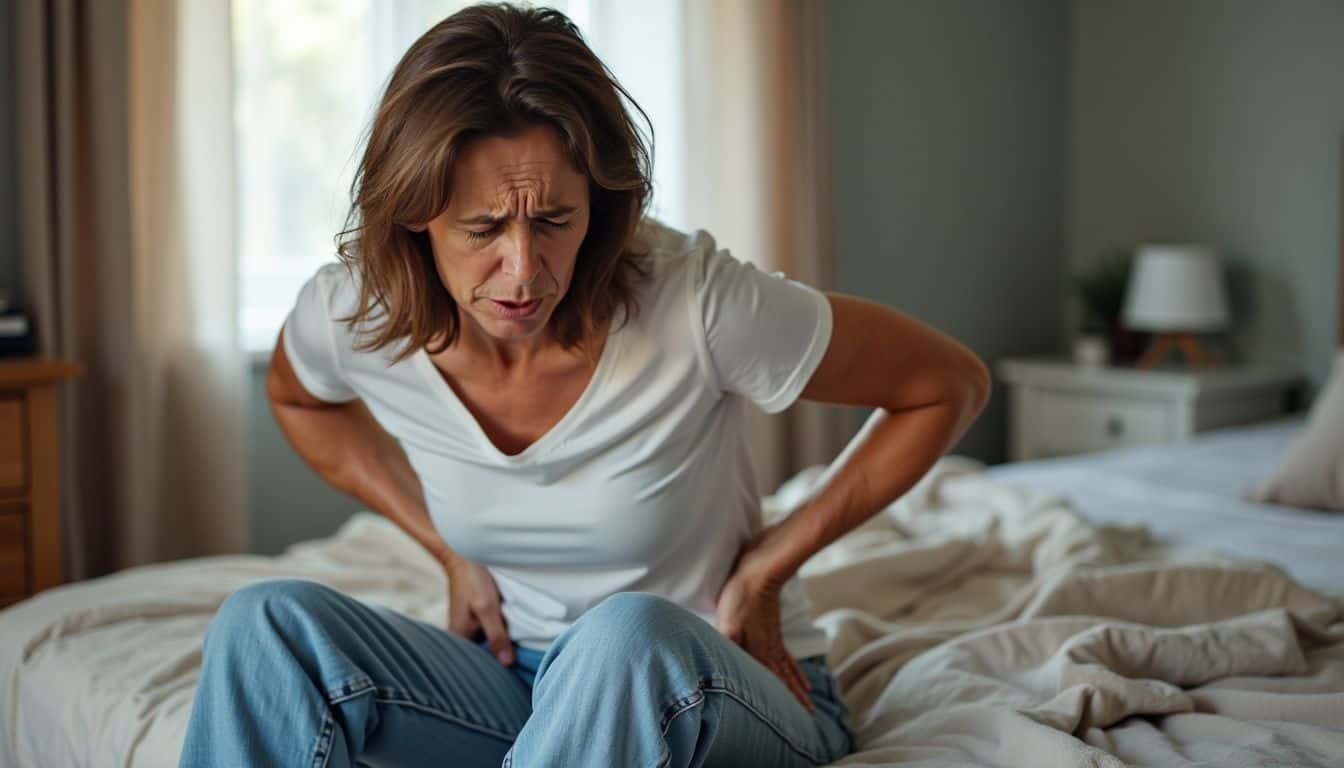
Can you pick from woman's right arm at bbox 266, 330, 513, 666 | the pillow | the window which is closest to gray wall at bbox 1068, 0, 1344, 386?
the pillow

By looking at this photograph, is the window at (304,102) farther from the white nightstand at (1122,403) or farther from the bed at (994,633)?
the white nightstand at (1122,403)

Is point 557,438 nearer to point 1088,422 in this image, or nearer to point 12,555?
point 12,555

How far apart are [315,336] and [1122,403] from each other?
280 cm

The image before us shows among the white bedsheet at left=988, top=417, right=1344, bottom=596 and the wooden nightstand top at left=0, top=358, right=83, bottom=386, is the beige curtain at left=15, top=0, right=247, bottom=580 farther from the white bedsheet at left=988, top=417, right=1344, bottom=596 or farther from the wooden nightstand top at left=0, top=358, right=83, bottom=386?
the white bedsheet at left=988, top=417, right=1344, bottom=596

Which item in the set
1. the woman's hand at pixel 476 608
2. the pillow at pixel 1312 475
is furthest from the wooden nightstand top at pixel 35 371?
the pillow at pixel 1312 475

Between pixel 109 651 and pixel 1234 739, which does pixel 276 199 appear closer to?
pixel 109 651

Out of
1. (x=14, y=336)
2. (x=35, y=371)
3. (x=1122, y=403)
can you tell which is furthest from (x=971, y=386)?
(x=1122, y=403)

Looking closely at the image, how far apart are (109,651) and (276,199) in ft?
6.35

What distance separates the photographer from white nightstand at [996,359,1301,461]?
3543mm

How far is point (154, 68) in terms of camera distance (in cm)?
272

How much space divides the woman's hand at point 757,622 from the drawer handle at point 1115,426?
2589mm

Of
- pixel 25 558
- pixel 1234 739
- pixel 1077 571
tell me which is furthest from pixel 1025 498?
pixel 25 558

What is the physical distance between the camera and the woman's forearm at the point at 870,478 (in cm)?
136

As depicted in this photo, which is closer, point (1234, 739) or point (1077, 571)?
point (1234, 739)
